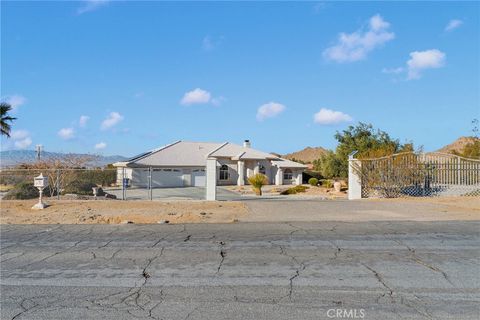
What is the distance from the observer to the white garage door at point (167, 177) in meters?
46.1

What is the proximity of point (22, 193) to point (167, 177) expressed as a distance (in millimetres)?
21414

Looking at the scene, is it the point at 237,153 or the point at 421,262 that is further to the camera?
the point at 237,153

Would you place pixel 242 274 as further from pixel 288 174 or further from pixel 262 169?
pixel 288 174

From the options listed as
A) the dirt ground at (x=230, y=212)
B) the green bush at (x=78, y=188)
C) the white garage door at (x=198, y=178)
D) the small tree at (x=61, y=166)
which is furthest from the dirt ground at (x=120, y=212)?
the white garage door at (x=198, y=178)

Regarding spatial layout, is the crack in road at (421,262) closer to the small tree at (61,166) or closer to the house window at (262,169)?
the small tree at (61,166)

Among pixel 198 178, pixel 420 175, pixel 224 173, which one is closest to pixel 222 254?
pixel 420 175

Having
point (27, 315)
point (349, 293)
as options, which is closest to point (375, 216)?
point (349, 293)

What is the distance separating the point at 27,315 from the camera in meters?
5.68

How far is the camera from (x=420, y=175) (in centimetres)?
2411

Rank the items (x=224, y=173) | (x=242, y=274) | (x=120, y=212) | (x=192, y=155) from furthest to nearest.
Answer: (x=192, y=155) → (x=224, y=173) → (x=120, y=212) → (x=242, y=274)

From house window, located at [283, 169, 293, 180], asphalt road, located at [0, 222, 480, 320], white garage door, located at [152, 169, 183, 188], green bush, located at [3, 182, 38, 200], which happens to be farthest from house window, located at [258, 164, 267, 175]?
asphalt road, located at [0, 222, 480, 320]

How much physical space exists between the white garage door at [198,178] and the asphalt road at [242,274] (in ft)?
112

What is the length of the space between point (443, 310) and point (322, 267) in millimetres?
2553

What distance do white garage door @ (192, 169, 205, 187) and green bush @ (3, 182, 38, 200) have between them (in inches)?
850
